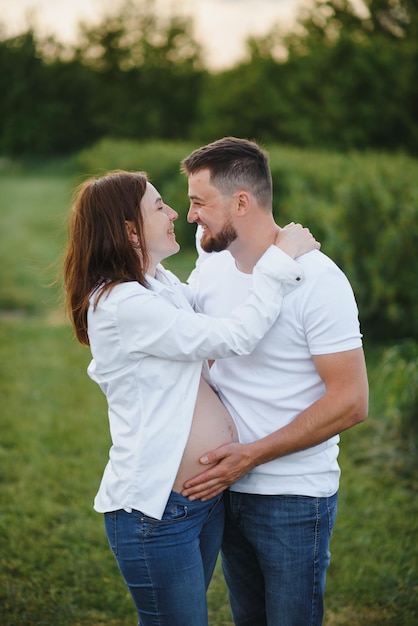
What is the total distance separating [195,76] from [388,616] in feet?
160

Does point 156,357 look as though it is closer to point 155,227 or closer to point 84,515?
point 155,227

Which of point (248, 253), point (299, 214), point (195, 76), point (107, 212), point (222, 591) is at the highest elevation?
point (195, 76)

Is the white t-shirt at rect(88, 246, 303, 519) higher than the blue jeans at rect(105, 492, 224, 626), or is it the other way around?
the white t-shirt at rect(88, 246, 303, 519)

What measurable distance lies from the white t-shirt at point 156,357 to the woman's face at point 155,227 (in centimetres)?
25

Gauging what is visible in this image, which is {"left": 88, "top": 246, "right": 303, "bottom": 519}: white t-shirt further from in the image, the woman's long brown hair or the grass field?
the grass field

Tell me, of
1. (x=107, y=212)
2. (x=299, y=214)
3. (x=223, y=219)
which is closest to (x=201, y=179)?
(x=223, y=219)

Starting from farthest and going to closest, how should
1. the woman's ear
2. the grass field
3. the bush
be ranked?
the bush → the grass field → the woman's ear

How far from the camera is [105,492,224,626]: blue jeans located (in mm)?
2422

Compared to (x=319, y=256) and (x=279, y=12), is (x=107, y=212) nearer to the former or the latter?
(x=319, y=256)

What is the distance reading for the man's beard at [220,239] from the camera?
8.95ft

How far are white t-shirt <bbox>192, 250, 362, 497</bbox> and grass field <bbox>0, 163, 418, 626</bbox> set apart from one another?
867mm

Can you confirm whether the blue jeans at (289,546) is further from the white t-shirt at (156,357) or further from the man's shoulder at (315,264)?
the man's shoulder at (315,264)

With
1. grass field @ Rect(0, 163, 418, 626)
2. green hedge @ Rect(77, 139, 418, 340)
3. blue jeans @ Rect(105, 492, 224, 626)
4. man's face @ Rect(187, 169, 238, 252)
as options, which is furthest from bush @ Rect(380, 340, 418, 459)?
blue jeans @ Rect(105, 492, 224, 626)

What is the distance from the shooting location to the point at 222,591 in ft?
14.1
